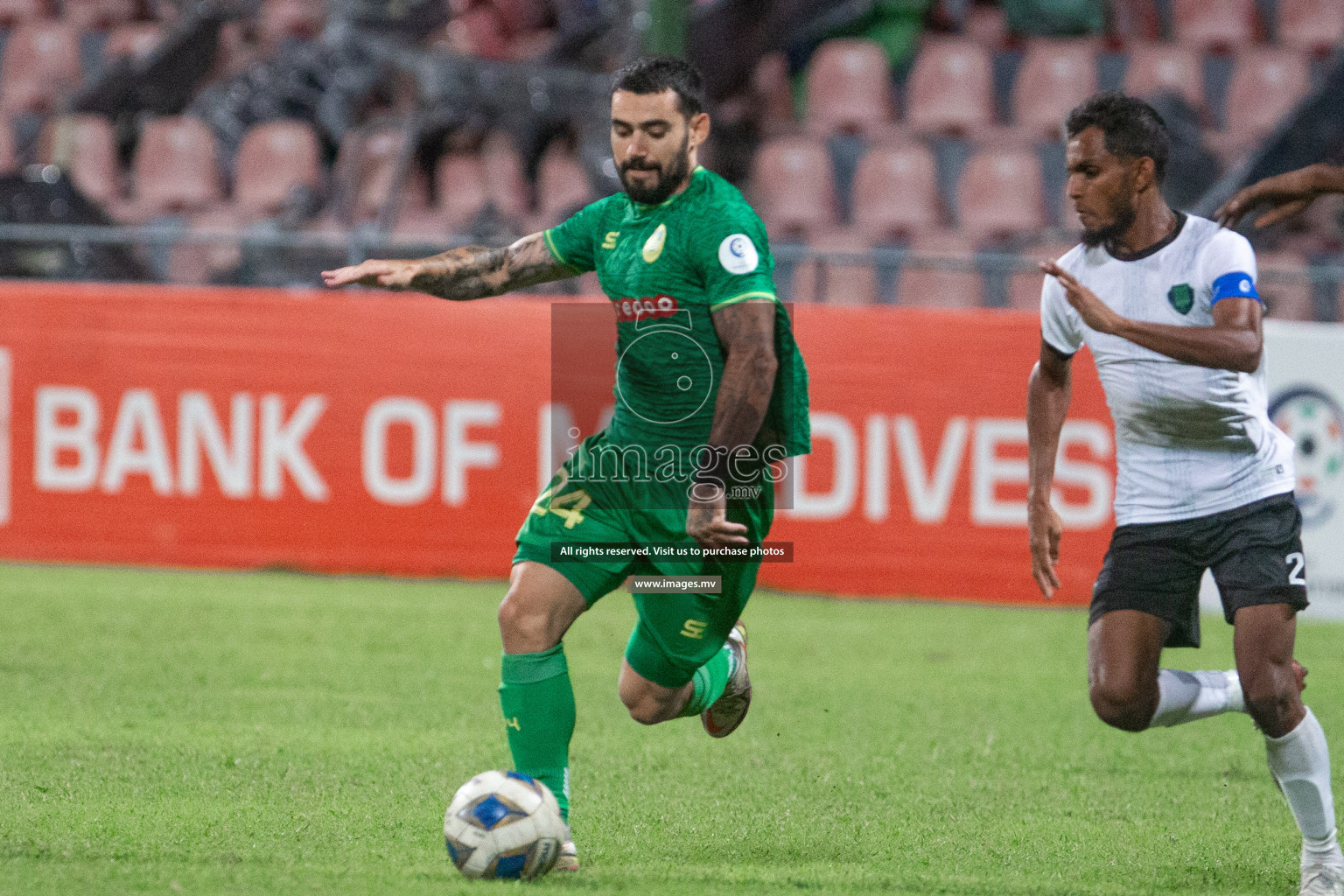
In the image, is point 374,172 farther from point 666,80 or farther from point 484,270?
point 666,80

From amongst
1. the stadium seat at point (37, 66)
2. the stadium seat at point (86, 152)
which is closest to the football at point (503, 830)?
the stadium seat at point (86, 152)

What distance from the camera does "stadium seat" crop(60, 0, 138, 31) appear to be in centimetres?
1938

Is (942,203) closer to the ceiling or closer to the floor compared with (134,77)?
closer to the floor

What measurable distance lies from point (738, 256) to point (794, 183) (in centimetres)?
1093

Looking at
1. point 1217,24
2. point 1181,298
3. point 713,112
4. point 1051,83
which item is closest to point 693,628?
point 1181,298

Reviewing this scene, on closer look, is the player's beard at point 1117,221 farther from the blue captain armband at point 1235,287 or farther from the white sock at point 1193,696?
the white sock at point 1193,696

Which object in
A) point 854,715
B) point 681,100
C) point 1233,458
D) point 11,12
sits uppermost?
point 11,12

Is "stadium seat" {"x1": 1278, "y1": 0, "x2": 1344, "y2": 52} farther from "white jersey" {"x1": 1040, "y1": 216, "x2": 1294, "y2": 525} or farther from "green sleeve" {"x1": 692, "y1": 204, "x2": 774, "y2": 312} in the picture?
"green sleeve" {"x1": 692, "y1": 204, "x2": 774, "y2": 312}

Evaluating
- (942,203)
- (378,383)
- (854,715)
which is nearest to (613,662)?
(854,715)

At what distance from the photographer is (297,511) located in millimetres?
11961

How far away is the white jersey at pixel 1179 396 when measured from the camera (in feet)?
16.6

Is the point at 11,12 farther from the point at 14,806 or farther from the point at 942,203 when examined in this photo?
the point at 14,806

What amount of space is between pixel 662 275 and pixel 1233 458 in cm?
182

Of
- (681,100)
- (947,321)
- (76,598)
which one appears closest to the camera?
(681,100)
